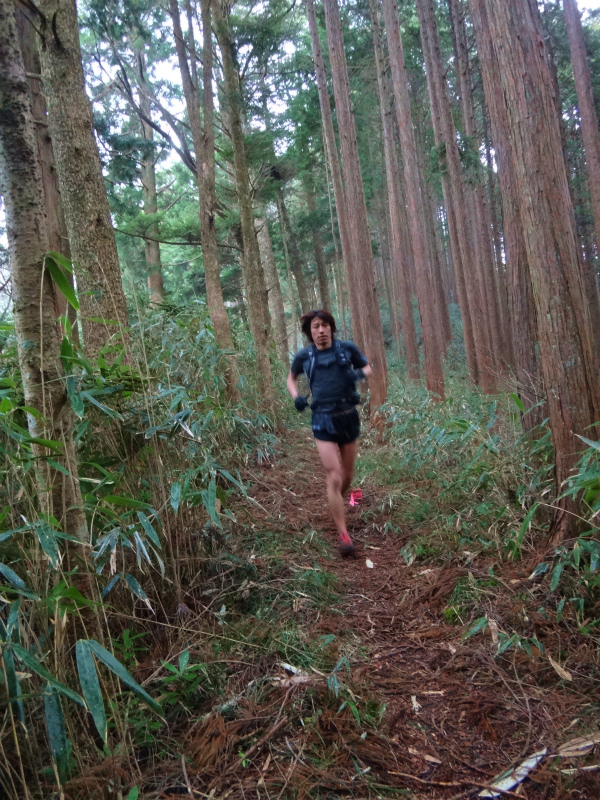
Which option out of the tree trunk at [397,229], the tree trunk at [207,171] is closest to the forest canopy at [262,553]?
the tree trunk at [207,171]

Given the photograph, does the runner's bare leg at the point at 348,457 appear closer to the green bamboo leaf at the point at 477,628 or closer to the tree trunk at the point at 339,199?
the green bamboo leaf at the point at 477,628

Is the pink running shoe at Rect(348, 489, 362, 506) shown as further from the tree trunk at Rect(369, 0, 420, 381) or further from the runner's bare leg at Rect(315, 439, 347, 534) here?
the tree trunk at Rect(369, 0, 420, 381)

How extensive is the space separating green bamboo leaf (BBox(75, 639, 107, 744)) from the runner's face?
320cm

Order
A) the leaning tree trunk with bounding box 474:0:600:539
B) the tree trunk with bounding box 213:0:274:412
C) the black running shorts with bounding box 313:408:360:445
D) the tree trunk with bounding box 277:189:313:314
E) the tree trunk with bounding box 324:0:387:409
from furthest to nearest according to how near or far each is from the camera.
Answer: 1. the tree trunk with bounding box 277:189:313:314
2. the tree trunk with bounding box 324:0:387:409
3. the tree trunk with bounding box 213:0:274:412
4. the black running shorts with bounding box 313:408:360:445
5. the leaning tree trunk with bounding box 474:0:600:539

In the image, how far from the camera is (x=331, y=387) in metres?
4.24

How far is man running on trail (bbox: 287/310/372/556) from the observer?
419 cm

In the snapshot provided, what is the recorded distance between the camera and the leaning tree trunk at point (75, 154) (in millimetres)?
4039

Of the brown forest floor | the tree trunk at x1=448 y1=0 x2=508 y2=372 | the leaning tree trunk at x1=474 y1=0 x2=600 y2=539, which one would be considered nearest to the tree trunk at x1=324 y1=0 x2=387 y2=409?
the tree trunk at x1=448 y1=0 x2=508 y2=372

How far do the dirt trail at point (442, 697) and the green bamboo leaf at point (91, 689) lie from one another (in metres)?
0.68

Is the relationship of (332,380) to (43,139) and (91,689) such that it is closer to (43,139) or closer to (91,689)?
(91,689)

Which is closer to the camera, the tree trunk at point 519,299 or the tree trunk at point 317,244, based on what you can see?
the tree trunk at point 519,299

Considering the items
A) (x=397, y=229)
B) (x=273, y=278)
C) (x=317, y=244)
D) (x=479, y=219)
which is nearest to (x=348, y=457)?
(x=397, y=229)

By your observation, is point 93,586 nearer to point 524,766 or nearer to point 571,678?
point 524,766

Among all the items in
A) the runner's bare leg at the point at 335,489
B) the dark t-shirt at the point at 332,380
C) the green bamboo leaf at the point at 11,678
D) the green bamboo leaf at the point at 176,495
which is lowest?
the runner's bare leg at the point at 335,489
